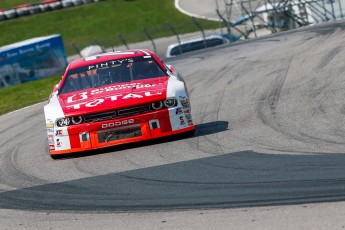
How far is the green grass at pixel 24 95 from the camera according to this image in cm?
2031

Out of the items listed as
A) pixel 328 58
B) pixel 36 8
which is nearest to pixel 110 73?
pixel 328 58

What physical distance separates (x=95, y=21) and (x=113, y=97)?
132 feet

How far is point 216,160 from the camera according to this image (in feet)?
31.0

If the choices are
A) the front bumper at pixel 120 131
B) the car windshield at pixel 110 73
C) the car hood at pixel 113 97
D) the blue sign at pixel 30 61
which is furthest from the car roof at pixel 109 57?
the blue sign at pixel 30 61

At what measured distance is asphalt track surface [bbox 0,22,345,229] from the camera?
765 centimetres

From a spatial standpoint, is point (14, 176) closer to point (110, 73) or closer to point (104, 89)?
point (104, 89)

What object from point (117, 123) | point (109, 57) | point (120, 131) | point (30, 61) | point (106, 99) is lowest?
point (30, 61)

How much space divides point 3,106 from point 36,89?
10.5 ft

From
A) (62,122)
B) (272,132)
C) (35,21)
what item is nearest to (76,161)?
(62,122)

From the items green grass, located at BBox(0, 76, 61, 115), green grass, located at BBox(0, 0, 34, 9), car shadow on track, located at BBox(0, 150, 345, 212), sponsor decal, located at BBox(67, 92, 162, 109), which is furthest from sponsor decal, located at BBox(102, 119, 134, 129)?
green grass, located at BBox(0, 0, 34, 9)

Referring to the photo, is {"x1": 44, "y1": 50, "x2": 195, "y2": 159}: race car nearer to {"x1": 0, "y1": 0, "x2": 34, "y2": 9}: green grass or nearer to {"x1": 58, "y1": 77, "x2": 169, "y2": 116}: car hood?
{"x1": 58, "y1": 77, "x2": 169, "y2": 116}: car hood

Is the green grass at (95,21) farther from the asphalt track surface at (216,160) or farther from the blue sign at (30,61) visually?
the asphalt track surface at (216,160)

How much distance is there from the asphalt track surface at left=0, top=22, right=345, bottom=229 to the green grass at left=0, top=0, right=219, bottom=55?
31.3 metres

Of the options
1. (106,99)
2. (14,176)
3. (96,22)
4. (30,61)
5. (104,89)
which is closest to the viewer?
(14,176)
